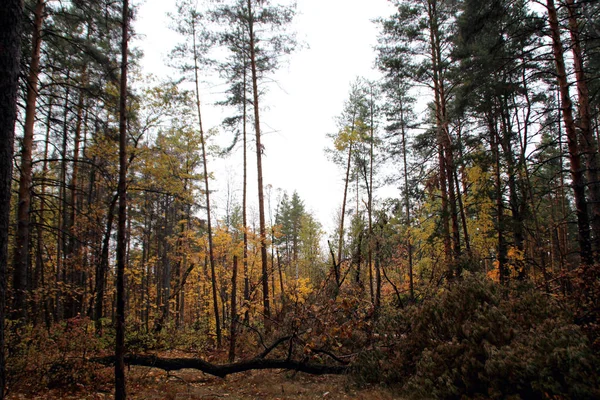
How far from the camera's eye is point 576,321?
13.6 ft

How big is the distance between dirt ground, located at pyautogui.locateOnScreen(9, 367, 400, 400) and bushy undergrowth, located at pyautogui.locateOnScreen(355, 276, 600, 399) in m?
0.55

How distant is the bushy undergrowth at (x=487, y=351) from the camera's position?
311 centimetres

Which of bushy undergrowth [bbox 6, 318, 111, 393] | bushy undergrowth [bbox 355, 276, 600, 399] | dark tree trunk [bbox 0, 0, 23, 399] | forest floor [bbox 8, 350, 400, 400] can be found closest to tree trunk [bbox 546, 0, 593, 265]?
bushy undergrowth [bbox 355, 276, 600, 399]

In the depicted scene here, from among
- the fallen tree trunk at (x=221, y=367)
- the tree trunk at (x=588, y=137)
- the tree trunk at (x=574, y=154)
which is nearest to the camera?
the tree trunk at (x=574, y=154)

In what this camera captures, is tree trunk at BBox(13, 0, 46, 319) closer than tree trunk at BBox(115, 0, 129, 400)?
No

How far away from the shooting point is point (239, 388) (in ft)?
22.3

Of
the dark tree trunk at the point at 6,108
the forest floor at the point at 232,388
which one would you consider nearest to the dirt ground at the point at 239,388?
the forest floor at the point at 232,388

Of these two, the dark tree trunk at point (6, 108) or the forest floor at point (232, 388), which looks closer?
the dark tree trunk at point (6, 108)

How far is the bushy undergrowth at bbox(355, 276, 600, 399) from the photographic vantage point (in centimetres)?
311

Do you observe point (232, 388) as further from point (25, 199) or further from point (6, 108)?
point (6, 108)

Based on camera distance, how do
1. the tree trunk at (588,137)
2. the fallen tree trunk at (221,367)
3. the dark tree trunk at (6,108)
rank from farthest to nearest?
the fallen tree trunk at (221,367) < the tree trunk at (588,137) < the dark tree trunk at (6,108)

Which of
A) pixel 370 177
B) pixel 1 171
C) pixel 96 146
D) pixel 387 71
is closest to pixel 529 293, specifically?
pixel 1 171

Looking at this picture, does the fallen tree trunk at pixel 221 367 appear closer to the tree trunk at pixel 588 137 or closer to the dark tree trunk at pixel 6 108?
the dark tree trunk at pixel 6 108

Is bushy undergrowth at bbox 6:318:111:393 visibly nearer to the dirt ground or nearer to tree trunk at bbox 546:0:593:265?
the dirt ground
